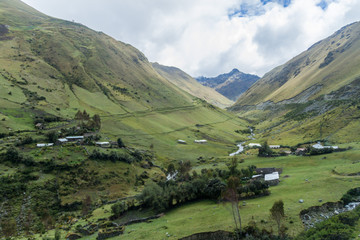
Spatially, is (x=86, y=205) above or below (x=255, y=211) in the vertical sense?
above

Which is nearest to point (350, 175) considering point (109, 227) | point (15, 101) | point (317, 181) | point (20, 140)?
point (317, 181)

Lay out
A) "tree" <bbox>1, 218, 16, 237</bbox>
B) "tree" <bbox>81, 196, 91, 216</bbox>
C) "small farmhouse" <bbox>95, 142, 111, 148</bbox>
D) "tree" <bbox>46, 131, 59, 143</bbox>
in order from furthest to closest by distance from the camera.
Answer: "small farmhouse" <bbox>95, 142, 111, 148</bbox> < "tree" <bbox>46, 131, 59, 143</bbox> < "tree" <bbox>81, 196, 91, 216</bbox> < "tree" <bbox>1, 218, 16, 237</bbox>

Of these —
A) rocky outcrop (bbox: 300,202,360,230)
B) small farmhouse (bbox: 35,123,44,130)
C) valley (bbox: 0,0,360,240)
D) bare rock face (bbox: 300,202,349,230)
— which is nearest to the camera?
bare rock face (bbox: 300,202,349,230)

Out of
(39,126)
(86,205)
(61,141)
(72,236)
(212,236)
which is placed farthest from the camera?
(39,126)

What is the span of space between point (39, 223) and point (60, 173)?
2116cm

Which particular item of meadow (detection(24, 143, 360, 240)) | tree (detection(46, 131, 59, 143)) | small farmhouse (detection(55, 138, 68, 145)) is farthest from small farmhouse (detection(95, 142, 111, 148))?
meadow (detection(24, 143, 360, 240))

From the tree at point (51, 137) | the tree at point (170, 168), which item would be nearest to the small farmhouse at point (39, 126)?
the tree at point (51, 137)

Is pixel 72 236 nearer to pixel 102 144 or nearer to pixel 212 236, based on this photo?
pixel 212 236

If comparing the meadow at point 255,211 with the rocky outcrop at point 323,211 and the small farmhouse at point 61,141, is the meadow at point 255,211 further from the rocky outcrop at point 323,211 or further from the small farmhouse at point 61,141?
the small farmhouse at point 61,141

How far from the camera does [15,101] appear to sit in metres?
136

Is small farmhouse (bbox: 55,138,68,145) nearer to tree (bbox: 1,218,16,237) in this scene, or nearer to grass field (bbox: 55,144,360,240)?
tree (bbox: 1,218,16,237)

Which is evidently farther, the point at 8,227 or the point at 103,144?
the point at 103,144

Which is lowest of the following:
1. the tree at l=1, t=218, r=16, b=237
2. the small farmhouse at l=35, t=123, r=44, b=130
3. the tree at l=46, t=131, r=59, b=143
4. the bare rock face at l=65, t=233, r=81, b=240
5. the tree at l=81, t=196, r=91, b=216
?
the bare rock face at l=65, t=233, r=81, b=240

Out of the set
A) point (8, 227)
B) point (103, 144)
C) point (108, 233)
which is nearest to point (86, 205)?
point (8, 227)
